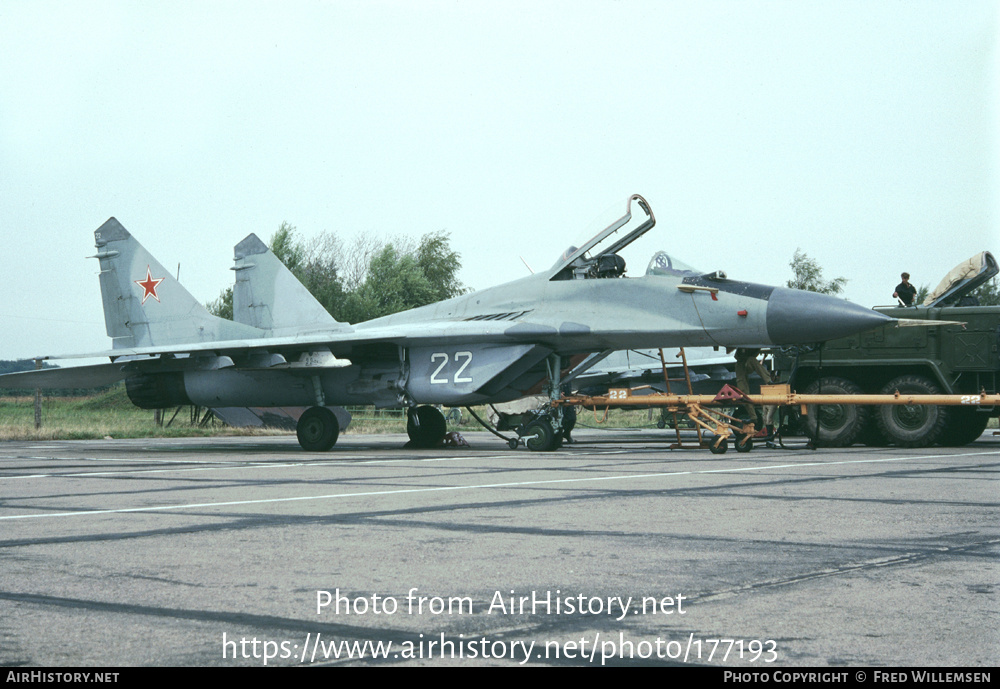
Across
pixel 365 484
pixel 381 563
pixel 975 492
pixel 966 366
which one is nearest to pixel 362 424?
pixel 966 366

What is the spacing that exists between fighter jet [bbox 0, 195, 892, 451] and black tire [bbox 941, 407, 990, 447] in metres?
3.33

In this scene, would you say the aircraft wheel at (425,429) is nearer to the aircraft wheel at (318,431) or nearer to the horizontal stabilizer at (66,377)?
the aircraft wheel at (318,431)

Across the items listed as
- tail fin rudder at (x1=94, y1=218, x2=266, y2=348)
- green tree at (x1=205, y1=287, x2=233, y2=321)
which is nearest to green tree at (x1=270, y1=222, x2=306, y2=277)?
green tree at (x1=205, y1=287, x2=233, y2=321)

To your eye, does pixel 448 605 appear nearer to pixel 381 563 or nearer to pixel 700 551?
pixel 381 563

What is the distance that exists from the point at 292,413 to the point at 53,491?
467 inches

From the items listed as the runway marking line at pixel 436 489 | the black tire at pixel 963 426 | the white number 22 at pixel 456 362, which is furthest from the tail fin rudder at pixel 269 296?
the black tire at pixel 963 426

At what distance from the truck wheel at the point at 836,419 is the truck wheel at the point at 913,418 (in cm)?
31

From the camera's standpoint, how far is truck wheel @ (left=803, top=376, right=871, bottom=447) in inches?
532

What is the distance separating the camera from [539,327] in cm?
1283

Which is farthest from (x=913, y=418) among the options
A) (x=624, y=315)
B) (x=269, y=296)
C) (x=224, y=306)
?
(x=224, y=306)

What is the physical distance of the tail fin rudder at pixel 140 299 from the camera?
1650cm

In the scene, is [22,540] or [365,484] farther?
[365,484]
